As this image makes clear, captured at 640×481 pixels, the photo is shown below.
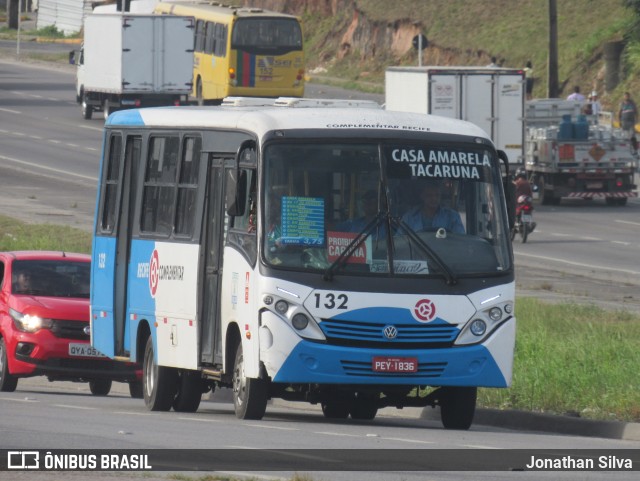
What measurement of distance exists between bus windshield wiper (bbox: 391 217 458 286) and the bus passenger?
48 millimetres

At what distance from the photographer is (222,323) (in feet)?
46.9

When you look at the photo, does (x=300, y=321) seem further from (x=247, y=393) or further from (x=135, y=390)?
(x=135, y=390)

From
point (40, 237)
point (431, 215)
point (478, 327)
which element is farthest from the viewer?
point (40, 237)

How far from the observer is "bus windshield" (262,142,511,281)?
1337 cm

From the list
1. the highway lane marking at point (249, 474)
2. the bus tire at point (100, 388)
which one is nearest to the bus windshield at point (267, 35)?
the bus tire at point (100, 388)

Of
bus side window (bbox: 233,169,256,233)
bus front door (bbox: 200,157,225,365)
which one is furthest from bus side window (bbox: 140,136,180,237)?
bus side window (bbox: 233,169,256,233)

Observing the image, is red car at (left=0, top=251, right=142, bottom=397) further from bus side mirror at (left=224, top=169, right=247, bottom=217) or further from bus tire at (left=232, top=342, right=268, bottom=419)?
bus side mirror at (left=224, top=169, right=247, bottom=217)

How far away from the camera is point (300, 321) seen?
516 inches

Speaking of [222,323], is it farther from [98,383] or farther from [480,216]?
[98,383]

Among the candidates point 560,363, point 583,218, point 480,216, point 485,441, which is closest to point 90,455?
point 485,441

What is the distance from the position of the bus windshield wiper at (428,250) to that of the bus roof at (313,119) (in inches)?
35.6

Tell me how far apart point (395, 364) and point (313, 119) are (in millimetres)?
2239

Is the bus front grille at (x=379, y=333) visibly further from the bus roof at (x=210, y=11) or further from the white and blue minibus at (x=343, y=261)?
the bus roof at (x=210, y=11)

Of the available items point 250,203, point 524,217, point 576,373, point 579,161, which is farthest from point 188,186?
point 579,161
